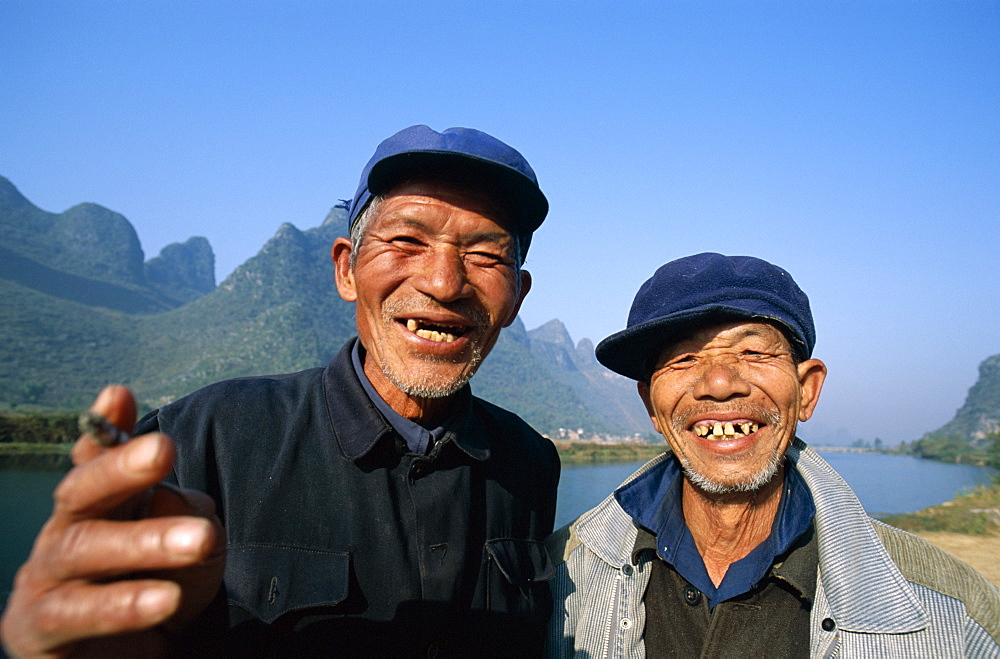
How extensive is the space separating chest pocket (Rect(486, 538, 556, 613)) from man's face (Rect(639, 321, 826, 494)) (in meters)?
0.73

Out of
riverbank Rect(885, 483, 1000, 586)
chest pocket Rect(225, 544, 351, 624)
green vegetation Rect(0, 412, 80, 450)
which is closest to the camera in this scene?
chest pocket Rect(225, 544, 351, 624)

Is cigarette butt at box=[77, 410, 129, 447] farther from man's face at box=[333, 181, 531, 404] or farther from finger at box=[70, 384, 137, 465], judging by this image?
man's face at box=[333, 181, 531, 404]

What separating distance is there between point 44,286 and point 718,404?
13510cm

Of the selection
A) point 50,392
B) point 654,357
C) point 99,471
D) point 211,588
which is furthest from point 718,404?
point 50,392

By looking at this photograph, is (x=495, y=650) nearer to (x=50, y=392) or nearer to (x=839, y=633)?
(x=839, y=633)

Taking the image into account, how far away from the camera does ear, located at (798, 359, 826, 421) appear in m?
2.52

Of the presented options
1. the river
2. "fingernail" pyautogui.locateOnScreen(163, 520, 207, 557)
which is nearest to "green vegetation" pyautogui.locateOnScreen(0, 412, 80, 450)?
the river

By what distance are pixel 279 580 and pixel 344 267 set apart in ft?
4.10

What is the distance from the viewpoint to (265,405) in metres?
2.09

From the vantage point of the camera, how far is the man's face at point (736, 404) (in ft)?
7.74

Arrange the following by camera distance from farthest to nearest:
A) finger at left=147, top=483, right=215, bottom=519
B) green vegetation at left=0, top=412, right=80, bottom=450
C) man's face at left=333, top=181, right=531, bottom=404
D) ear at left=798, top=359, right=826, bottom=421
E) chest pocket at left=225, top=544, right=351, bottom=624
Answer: green vegetation at left=0, top=412, right=80, bottom=450, ear at left=798, top=359, right=826, bottom=421, man's face at left=333, top=181, right=531, bottom=404, chest pocket at left=225, top=544, right=351, bottom=624, finger at left=147, top=483, right=215, bottom=519

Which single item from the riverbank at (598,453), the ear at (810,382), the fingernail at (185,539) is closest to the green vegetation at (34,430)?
the riverbank at (598,453)

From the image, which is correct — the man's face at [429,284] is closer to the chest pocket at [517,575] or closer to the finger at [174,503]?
the chest pocket at [517,575]

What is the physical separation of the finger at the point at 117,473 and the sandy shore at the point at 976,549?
1190 cm
